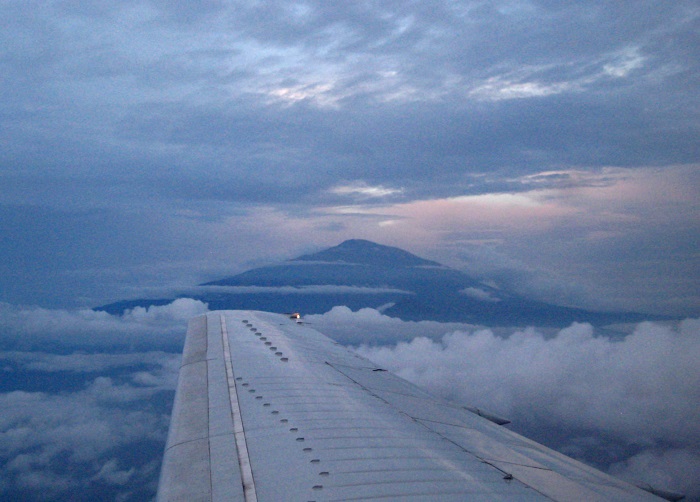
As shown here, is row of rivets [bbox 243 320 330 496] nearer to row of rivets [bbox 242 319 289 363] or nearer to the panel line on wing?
row of rivets [bbox 242 319 289 363]

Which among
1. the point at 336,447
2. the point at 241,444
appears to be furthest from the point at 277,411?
the point at 336,447

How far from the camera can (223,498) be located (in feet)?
17.4

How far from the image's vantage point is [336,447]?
681 centimetres

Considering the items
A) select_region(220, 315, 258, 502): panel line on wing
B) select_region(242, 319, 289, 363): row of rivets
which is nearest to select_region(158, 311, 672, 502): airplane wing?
select_region(220, 315, 258, 502): panel line on wing

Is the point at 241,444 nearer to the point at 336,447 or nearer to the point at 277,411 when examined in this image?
the point at 336,447

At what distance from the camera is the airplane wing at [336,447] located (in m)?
5.61

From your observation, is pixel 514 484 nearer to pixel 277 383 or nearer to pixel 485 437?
pixel 485 437

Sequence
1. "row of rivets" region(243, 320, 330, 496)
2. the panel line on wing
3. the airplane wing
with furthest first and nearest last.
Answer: "row of rivets" region(243, 320, 330, 496) → the airplane wing → the panel line on wing

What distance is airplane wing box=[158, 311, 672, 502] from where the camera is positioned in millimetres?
5613

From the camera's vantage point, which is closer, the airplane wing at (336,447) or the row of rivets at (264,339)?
the airplane wing at (336,447)

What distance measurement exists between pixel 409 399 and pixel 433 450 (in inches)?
167

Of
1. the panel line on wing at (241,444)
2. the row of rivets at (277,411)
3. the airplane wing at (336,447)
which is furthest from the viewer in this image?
the row of rivets at (277,411)

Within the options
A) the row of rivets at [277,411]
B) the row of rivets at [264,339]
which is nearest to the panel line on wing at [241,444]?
the row of rivets at [277,411]

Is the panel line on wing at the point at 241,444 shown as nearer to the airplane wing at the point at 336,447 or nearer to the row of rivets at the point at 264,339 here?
the airplane wing at the point at 336,447
